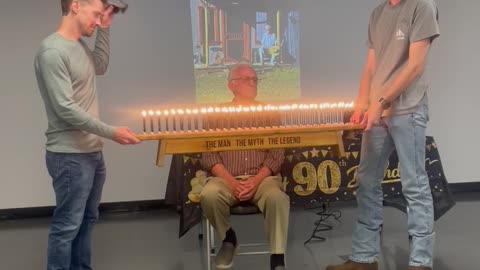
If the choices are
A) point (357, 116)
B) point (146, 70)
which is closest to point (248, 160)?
point (357, 116)

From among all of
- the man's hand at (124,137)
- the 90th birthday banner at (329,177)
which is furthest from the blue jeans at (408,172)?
the man's hand at (124,137)

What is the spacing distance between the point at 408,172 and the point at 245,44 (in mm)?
1893

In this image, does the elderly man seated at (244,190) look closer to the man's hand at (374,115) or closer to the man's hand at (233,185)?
the man's hand at (233,185)

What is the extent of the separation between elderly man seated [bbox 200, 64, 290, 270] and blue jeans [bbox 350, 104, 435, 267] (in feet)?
1.39

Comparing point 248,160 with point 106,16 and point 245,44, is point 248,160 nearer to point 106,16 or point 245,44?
point 106,16

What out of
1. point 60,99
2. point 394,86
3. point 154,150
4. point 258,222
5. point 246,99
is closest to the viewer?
point 60,99

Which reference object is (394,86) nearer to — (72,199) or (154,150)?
(72,199)

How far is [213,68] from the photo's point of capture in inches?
154

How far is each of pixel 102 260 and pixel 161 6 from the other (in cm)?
189

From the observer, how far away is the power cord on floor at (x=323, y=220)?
3.33 meters

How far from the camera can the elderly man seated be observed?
8.55 feet

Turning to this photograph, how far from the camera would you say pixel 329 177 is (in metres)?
3.32

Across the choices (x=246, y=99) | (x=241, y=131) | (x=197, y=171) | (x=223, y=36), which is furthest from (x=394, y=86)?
(x=223, y=36)

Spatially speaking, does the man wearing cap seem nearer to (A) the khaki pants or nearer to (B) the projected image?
(A) the khaki pants
